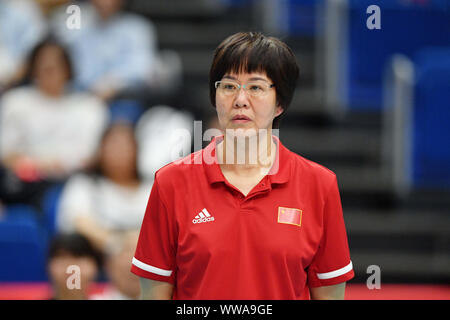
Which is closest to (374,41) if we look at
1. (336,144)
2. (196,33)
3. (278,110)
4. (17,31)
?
(336,144)

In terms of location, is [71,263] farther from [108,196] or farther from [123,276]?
[108,196]

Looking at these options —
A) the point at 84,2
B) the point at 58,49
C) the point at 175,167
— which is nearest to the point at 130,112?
the point at 58,49

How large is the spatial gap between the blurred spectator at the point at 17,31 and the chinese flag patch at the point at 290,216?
3250 mm

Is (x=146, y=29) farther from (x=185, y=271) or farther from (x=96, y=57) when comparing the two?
(x=185, y=271)

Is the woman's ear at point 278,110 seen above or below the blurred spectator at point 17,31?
below

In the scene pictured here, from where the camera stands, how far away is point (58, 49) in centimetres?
415

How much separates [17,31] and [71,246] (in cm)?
223

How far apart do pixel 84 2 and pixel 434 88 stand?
228 cm

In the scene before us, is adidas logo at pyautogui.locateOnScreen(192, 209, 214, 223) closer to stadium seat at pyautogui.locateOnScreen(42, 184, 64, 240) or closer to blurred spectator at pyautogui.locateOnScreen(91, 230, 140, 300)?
blurred spectator at pyautogui.locateOnScreen(91, 230, 140, 300)

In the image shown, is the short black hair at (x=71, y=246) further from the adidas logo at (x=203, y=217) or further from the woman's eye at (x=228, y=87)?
the woman's eye at (x=228, y=87)

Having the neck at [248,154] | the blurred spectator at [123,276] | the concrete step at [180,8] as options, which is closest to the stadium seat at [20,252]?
the blurred spectator at [123,276]

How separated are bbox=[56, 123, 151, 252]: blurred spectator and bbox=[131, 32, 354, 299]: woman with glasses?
1.41 meters

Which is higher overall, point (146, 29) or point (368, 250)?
point (146, 29)

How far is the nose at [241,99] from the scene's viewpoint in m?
1.72
